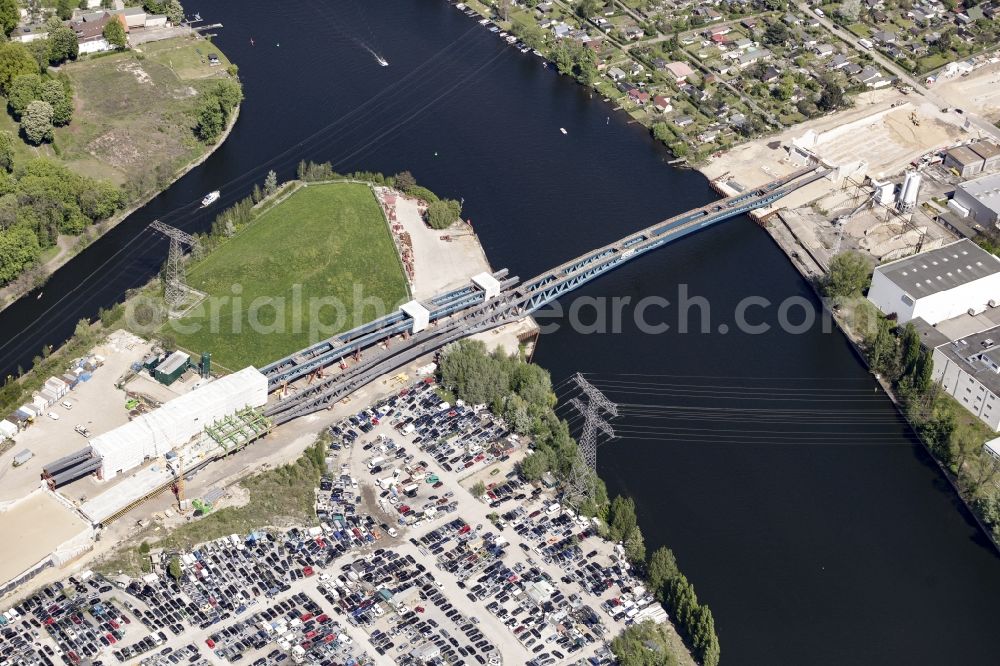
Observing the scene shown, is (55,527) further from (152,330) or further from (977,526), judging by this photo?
(977,526)

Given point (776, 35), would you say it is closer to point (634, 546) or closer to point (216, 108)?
point (216, 108)

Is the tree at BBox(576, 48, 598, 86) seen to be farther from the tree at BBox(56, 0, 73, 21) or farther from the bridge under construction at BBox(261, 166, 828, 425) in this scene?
the tree at BBox(56, 0, 73, 21)

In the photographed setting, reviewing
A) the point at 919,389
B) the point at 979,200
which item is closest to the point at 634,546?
the point at 919,389

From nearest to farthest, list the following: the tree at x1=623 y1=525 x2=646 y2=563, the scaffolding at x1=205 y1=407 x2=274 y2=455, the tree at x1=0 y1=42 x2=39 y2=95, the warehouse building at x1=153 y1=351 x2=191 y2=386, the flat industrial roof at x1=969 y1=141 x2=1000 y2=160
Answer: the tree at x1=623 y1=525 x2=646 y2=563
the scaffolding at x1=205 y1=407 x2=274 y2=455
the warehouse building at x1=153 y1=351 x2=191 y2=386
the tree at x1=0 y1=42 x2=39 y2=95
the flat industrial roof at x1=969 y1=141 x2=1000 y2=160

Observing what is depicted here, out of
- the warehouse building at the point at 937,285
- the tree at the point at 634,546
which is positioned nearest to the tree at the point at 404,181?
the warehouse building at the point at 937,285

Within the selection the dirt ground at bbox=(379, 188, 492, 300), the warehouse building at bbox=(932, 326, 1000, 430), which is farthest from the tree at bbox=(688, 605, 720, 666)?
the dirt ground at bbox=(379, 188, 492, 300)

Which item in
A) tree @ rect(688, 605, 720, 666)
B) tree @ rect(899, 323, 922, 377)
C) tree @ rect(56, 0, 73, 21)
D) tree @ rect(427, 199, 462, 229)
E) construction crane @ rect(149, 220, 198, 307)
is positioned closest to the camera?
tree @ rect(688, 605, 720, 666)

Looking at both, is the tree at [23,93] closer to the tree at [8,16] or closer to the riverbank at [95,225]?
the riverbank at [95,225]
